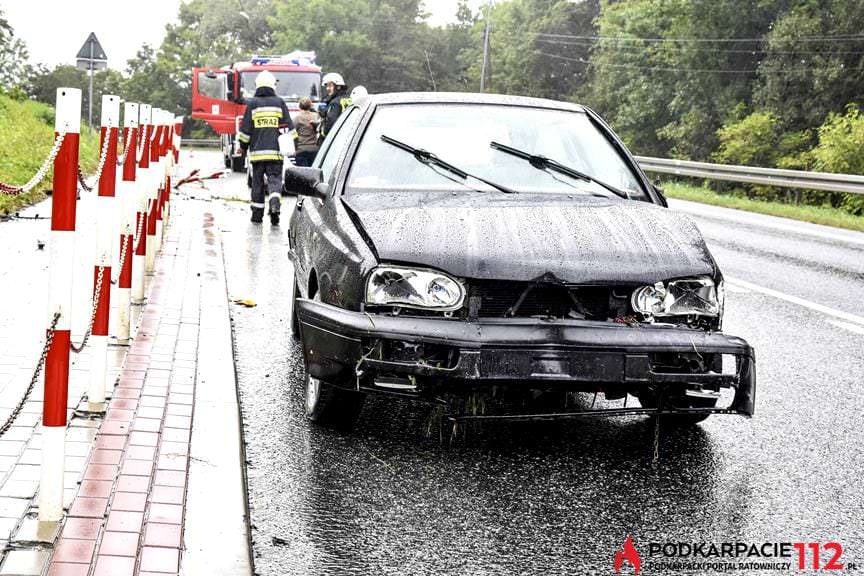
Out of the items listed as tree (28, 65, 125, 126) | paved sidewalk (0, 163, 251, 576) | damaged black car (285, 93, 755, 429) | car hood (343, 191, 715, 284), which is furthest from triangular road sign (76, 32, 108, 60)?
tree (28, 65, 125, 126)

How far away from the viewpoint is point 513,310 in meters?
4.87

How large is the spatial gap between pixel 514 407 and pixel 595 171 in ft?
4.53

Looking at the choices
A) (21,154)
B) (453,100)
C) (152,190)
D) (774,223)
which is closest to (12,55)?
(21,154)

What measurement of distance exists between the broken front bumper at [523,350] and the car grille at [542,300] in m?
0.07

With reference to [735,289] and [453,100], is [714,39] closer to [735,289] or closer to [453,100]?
[735,289]

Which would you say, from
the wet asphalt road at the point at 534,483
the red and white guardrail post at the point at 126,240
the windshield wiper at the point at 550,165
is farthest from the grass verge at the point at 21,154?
the wet asphalt road at the point at 534,483

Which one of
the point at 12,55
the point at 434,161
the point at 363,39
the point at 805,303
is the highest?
the point at 363,39

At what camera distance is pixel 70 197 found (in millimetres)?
3926

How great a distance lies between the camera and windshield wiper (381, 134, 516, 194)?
19.8 ft

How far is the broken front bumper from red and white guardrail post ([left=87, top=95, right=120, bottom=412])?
3.61 feet

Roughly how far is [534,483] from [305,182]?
224 cm

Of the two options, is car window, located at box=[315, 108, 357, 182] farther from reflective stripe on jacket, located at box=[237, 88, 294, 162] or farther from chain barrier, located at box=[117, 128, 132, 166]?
reflective stripe on jacket, located at box=[237, 88, 294, 162]

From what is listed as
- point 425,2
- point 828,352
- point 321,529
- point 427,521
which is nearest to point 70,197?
point 321,529

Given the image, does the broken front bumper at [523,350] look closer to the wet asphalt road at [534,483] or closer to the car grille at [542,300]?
the car grille at [542,300]
